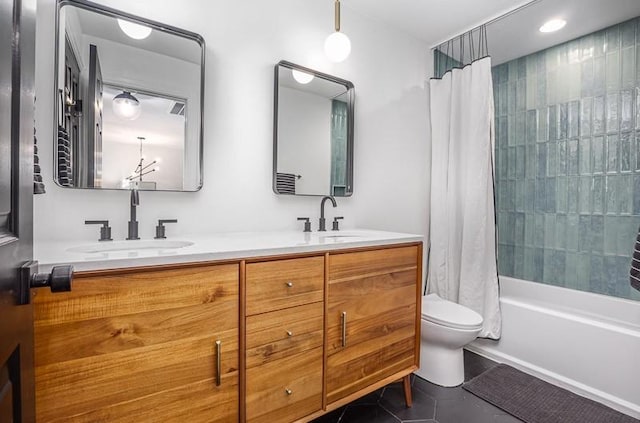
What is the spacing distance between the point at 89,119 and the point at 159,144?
0.28m

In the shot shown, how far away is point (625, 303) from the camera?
2.18 meters

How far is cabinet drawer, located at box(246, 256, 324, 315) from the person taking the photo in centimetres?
116

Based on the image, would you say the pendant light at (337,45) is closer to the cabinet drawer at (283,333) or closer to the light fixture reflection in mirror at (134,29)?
the light fixture reflection in mirror at (134,29)

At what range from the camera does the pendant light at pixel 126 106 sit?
1.41 m

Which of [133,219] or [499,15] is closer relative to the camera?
[133,219]

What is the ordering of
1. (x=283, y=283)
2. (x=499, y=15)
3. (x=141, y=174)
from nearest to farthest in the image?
1. (x=283, y=283)
2. (x=141, y=174)
3. (x=499, y=15)

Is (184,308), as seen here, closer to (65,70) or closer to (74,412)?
(74,412)

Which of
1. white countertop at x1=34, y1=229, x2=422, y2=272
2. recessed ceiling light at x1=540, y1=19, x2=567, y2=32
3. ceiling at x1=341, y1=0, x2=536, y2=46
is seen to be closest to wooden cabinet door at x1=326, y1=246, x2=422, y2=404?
white countertop at x1=34, y1=229, x2=422, y2=272

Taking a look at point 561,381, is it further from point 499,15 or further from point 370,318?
point 499,15

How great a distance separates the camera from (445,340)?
6.12ft

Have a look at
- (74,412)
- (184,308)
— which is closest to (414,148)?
(184,308)

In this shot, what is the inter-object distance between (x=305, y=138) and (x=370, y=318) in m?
1.10

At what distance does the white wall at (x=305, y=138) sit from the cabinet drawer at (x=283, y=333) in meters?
0.83

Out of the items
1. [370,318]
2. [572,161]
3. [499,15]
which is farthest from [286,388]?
[572,161]
